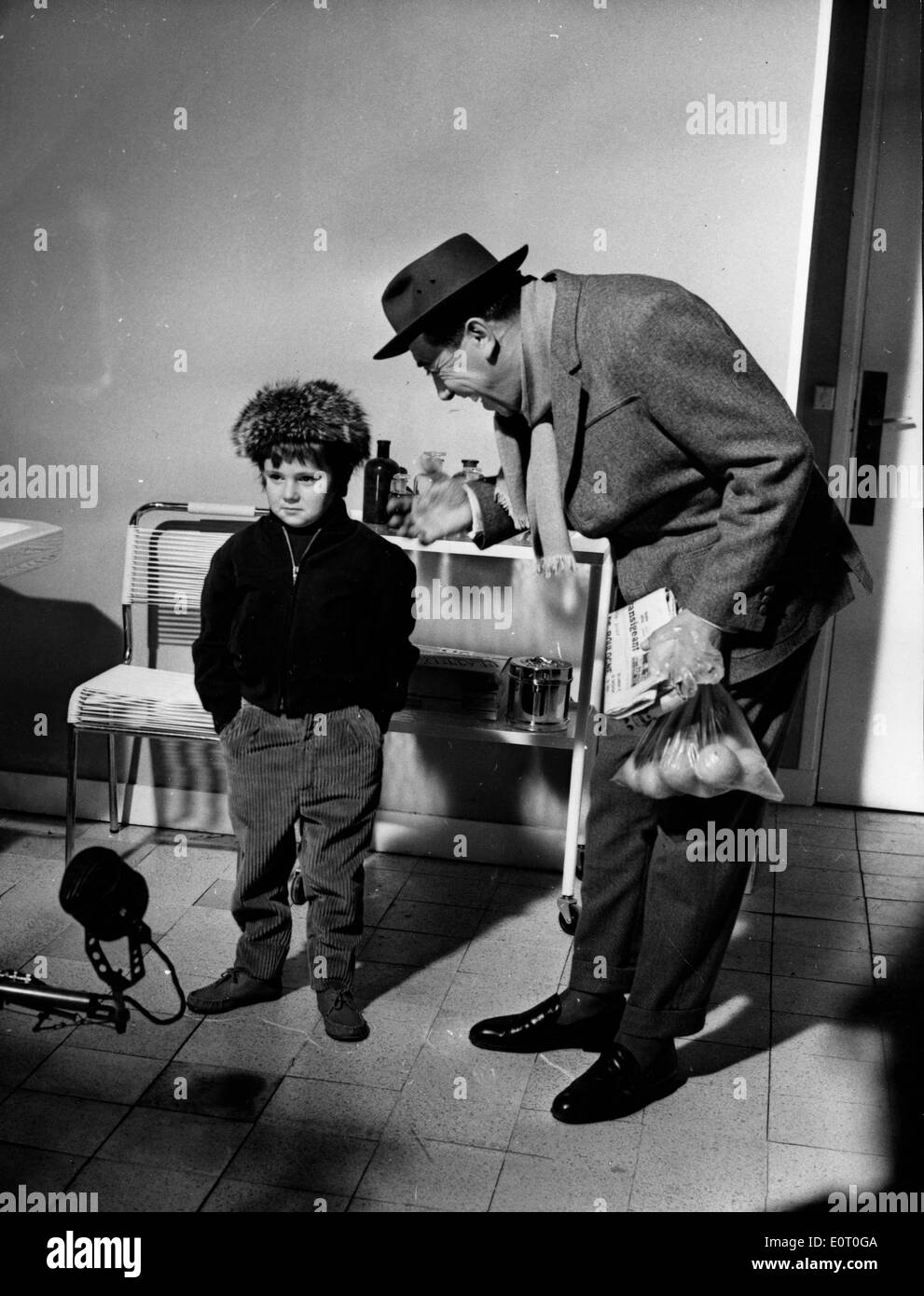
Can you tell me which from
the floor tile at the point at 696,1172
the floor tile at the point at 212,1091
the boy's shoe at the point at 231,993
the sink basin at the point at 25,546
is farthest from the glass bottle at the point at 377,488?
the floor tile at the point at 696,1172

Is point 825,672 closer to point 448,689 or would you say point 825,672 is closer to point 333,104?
point 448,689

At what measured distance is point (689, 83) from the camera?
309cm

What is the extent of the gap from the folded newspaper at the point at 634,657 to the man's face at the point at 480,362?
379mm

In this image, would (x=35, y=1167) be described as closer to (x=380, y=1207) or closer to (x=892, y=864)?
(x=380, y=1207)

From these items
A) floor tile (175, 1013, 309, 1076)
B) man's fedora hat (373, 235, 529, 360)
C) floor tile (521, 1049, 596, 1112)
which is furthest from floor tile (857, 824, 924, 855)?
man's fedora hat (373, 235, 529, 360)

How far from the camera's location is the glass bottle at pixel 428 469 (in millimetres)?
2849

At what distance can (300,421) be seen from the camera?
8.14 ft

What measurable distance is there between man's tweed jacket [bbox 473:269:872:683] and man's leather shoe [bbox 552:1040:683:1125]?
68cm

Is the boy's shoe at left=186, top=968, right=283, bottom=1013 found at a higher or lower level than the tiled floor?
higher

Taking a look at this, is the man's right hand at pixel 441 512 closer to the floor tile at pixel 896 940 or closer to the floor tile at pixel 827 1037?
the floor tile at pixel 827 1037

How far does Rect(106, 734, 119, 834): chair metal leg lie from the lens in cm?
348

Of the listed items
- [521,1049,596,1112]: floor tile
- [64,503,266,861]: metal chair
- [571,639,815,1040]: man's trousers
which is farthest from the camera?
[64,503,266,861]: metal chair

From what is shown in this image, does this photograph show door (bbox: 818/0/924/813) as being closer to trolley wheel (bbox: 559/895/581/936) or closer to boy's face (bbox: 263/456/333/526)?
trolley wheel (bbox: 559/895/581/936)

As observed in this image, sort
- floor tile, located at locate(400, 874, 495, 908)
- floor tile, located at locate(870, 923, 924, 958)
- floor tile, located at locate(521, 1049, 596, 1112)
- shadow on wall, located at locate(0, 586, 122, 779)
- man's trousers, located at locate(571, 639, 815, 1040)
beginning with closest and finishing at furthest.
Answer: man's trousers, located at locate(571, 639, 815, 1040), floor tile, located at locate(521, 1049, 596, 1112), floor tile, located at locate(870, 923, 924, 958), floor tile, located at locate(400, 874, 495, 908), shadow on wall, located at locate(0, 586, 122, 779)
